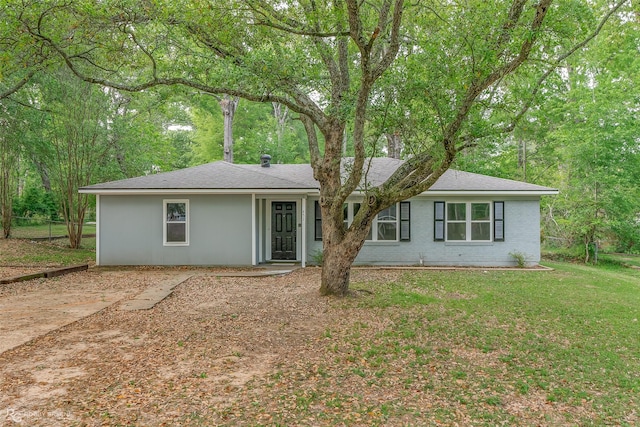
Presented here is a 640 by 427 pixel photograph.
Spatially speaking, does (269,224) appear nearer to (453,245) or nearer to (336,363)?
(453,245)

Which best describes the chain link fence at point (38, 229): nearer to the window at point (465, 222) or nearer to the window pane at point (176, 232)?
the window pane at point (176, 232)

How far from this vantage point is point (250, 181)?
12.5m

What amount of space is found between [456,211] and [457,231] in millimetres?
611

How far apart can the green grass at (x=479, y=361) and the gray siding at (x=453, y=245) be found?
3998 mm

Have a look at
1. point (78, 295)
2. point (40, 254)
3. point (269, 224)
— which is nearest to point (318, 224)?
point (269, 224)

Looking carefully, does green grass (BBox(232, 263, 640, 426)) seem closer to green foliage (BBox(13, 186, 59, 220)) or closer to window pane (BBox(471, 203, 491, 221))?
window pane (BBox(471, 203, 491, 221))

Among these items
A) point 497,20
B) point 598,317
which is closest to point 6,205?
point 497,20

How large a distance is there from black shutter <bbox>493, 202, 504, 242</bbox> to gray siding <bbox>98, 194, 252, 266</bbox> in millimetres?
7317

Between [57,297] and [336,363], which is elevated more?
[57,297]

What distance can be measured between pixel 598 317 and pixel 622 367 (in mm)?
2477

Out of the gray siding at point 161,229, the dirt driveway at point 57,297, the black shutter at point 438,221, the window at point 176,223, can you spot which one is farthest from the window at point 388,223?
the dirt driveway at point 57,297

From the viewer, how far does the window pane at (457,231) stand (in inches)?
512

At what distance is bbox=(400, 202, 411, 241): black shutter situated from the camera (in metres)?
12.9

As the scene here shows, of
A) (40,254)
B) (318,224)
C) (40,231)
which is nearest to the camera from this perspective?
(318,224)
